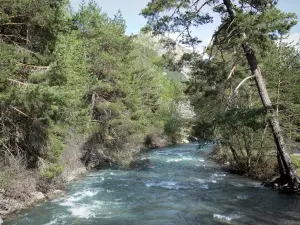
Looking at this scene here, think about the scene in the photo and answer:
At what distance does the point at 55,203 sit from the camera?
1405cm

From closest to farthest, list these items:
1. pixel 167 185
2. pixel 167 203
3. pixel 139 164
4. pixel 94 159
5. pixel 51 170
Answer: pixel 51 170 < pixel 167 203 < pixel 167 185 < pixel 94 159 < pixel 139 164

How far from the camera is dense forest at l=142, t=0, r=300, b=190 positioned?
44.5 ft

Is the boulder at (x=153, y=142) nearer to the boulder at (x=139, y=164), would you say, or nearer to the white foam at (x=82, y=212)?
the boulder at (x=139, y=164)

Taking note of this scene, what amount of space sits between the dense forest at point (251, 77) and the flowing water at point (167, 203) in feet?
6.86

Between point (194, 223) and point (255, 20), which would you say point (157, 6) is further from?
point (194, 223)

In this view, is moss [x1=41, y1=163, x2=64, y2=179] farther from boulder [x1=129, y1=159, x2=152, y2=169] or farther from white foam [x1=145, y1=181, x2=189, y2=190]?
boulder [x1=129, y1=159, x2=152, y2=169]

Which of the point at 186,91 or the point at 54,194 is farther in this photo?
the point at 186,91

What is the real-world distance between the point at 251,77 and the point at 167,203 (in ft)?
22.3

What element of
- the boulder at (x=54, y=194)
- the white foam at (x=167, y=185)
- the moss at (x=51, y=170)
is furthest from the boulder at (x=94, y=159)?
the moss at (x=51, y=170)

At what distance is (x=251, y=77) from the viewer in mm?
14344

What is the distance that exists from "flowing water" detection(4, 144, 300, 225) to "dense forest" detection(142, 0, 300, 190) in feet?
6.86

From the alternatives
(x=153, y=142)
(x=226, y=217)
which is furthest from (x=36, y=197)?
(x=153, y=142)

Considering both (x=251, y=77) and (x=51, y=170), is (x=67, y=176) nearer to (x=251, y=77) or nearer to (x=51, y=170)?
(x=51, y=170)

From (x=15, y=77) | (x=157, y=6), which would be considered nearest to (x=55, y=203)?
(x=15, y=77)
